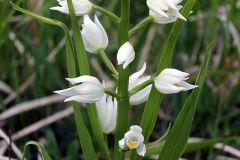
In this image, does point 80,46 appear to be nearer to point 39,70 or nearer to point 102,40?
point 102,40

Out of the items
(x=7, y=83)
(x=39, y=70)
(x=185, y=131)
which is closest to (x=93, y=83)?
(x=185, y=131)

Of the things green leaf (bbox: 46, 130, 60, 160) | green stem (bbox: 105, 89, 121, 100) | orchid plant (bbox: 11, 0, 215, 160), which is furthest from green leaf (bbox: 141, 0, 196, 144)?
green leaf (bbox: 46, 130, 60, 160)

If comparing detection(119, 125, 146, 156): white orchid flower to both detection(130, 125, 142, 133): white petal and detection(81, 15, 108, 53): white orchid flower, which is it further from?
detection(81, 15, 108, 53): white orchid flower

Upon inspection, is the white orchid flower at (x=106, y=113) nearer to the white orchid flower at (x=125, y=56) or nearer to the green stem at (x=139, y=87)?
the green stem at (x=139, y=87)

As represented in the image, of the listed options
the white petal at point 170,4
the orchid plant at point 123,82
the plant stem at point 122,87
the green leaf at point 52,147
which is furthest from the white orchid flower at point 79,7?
the green leaf at point 52,147

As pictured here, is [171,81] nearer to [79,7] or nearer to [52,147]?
[79,7]
